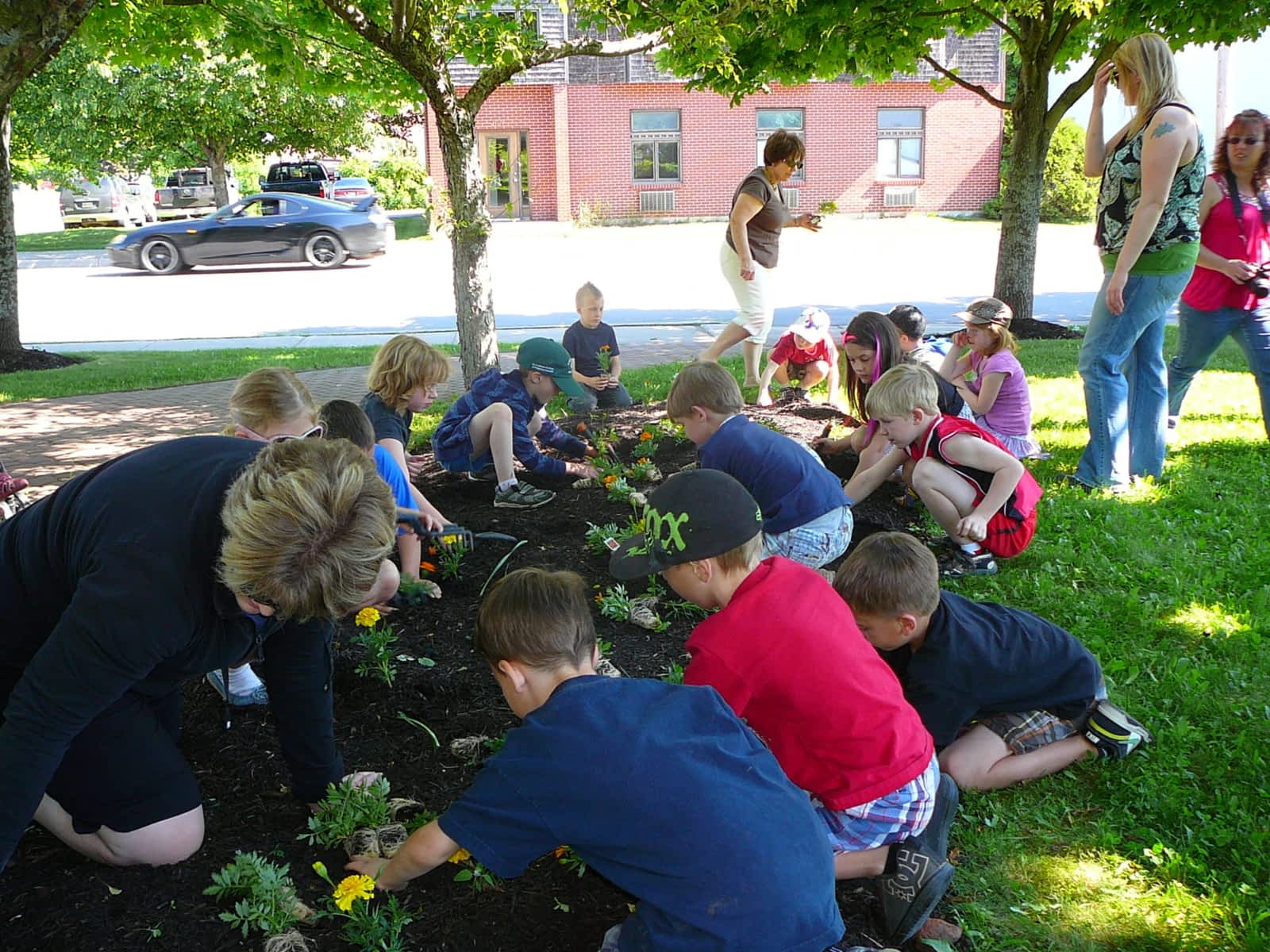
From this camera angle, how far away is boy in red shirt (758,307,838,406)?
7.51m

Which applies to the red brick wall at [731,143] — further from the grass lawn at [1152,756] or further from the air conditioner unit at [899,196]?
the grass lawn at [1152,756]

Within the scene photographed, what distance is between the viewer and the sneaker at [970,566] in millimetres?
4586

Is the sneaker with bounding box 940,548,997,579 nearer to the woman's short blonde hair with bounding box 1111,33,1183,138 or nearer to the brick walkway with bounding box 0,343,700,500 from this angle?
the woman's short blonde hair with bounding box 1111,33,1183,138

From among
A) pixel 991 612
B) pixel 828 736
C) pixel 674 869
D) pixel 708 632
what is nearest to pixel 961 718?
pixel 991 612

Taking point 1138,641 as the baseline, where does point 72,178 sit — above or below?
above

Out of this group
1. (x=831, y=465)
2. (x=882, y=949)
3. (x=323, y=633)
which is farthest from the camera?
(x=831, y=465)

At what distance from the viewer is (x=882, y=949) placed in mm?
2289

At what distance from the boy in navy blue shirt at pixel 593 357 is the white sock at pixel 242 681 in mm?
4031

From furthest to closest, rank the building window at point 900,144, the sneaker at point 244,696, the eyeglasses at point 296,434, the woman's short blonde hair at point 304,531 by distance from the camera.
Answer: the building window at point 900,144 < the sneaker at point 244,696 < the eyeglasses at point 296,434 < the woman's short blonde hair at point 304,531

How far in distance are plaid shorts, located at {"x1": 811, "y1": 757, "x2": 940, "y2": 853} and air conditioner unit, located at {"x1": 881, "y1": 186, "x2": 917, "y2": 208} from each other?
31232mm

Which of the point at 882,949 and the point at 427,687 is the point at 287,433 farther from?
the point at 882,949

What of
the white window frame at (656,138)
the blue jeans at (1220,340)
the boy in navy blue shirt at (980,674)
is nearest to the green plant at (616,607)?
the boy in navy blue shirt at (980,674)

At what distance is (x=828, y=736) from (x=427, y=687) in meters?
1.67

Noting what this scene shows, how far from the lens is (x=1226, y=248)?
5.57m
